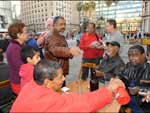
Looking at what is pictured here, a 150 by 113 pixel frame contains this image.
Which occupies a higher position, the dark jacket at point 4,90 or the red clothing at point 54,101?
the red clothing at point 54,101

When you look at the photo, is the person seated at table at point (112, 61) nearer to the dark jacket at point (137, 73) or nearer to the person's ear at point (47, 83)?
the dark jacket at point (137, 73)

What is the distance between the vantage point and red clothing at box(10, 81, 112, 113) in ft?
4.53

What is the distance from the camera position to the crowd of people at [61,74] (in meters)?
1.43

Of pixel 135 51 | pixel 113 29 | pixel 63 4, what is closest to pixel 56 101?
pixel 135 51

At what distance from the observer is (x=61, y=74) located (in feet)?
5.66

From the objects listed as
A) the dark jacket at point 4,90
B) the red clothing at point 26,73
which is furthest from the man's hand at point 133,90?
the dark jacket at point 4,90

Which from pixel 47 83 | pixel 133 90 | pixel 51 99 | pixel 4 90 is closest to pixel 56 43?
pixel 4 90

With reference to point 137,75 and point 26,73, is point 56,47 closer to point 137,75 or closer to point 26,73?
point 26,73

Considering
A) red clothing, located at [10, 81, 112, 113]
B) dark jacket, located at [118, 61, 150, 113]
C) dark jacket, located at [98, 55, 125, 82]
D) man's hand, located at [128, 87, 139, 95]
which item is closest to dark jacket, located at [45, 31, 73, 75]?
dark jacket, located at [98, 55, 125, 82]

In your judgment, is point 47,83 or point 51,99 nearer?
point 51,99

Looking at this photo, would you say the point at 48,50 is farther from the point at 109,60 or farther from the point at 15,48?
the point at 109,60

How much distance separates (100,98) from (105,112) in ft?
1.49

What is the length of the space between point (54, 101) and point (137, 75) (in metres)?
1.99

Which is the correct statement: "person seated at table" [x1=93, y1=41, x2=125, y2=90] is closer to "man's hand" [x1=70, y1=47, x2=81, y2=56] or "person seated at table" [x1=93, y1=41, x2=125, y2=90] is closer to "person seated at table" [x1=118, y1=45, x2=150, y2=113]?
"person seated at table" [x1=118, y1=45, x2=150, y2=113]
